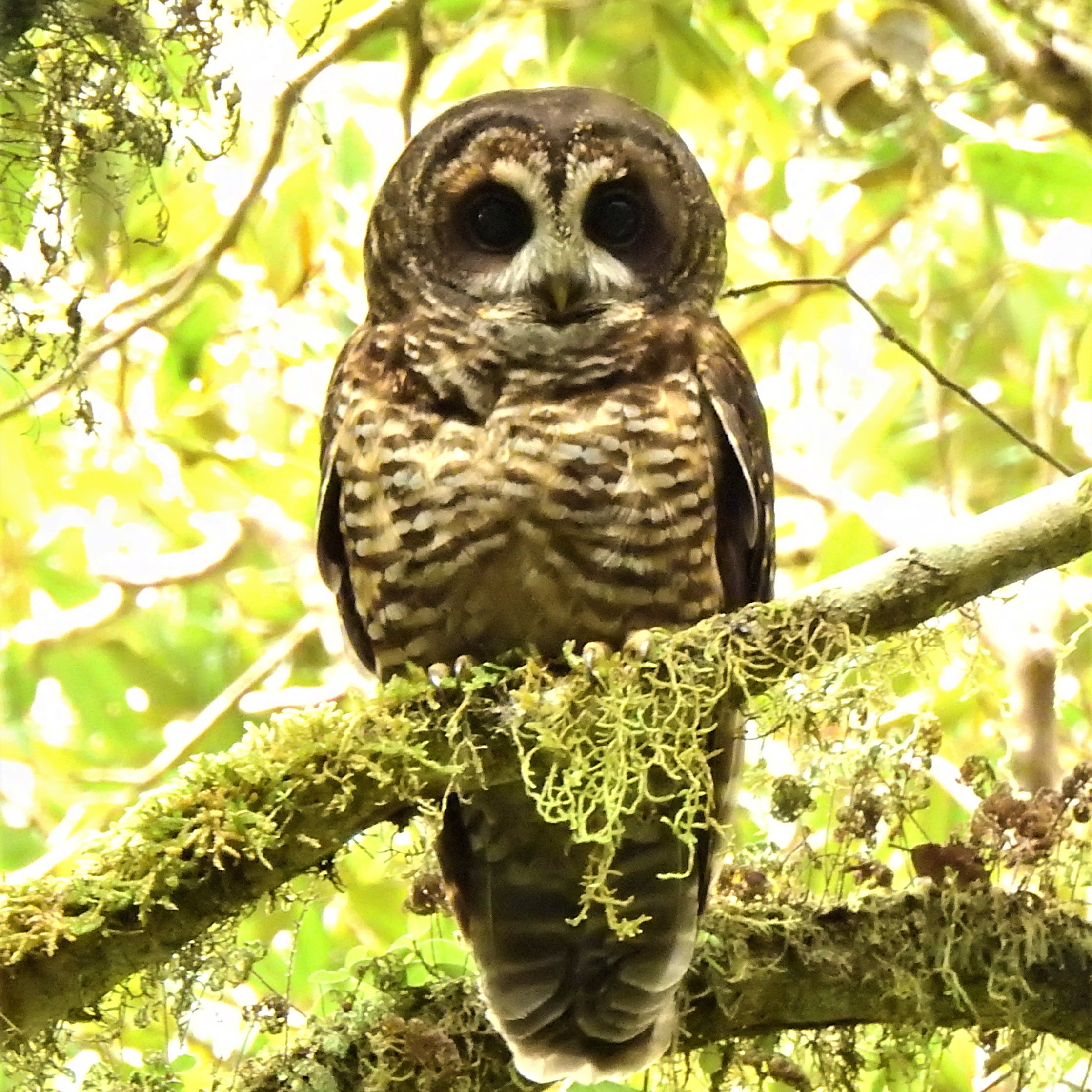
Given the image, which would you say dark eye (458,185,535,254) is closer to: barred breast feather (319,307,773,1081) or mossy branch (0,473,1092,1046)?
barred breast feather (319,307,773,1081)

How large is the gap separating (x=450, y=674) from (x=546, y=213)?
0.87 meters

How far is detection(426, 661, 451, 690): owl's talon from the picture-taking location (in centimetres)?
187

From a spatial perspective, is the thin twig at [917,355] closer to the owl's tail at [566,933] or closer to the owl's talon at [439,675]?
the owl's tail at [566,933]

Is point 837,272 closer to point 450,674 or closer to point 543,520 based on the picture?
point 543,520

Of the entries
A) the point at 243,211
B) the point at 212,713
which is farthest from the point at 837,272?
the point at 212,713

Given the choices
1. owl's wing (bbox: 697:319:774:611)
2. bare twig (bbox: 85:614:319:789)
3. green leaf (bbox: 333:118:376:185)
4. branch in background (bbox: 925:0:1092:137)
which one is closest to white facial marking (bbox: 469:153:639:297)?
owl's wing (bbox: 697:319:774:611)

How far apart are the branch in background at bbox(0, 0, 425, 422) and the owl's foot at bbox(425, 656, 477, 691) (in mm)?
897

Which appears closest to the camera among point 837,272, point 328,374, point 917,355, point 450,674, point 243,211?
point 450,674

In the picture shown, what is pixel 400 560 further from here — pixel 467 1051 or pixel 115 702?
pixel 115 702

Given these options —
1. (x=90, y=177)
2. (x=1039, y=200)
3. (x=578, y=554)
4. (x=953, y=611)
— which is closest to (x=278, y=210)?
(x=90, y=177)

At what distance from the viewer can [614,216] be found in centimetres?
252

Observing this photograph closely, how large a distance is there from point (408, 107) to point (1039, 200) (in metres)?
1.29

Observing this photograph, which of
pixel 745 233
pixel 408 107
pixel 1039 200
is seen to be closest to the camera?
pixel 1039 200

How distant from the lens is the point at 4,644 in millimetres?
3332
